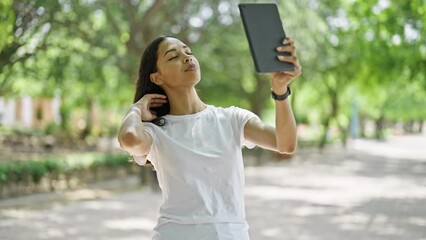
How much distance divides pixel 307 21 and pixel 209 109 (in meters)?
14.9

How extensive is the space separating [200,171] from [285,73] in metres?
0.43

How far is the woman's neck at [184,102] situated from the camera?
2205 mm

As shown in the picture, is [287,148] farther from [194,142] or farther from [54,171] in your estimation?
[54,171]

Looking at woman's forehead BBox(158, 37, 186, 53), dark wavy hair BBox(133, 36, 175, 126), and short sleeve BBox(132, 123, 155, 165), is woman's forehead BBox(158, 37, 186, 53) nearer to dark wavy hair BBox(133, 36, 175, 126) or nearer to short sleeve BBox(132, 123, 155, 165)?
dark wavy hair BBox(133, 36, 175, 126)

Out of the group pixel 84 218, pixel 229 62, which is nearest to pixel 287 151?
pixel 84 218

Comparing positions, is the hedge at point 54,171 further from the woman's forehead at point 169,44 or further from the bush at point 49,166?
the woman's forehead at point 169,44

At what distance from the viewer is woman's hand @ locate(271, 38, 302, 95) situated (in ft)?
6.10

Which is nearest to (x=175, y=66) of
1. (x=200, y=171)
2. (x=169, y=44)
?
(x=169, y=44)

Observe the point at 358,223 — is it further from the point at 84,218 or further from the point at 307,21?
the point at 307,21

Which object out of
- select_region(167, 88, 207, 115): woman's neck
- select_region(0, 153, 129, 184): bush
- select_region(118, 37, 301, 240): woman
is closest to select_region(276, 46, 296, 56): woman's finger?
select_region(118, 37, 301, 240): woman

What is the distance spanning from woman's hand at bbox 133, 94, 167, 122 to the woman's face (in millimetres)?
51

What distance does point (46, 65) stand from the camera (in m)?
14.8

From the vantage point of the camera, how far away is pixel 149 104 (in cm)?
222

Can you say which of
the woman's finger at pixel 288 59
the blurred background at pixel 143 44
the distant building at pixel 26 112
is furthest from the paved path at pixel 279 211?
the distant building at pixel 26 112
